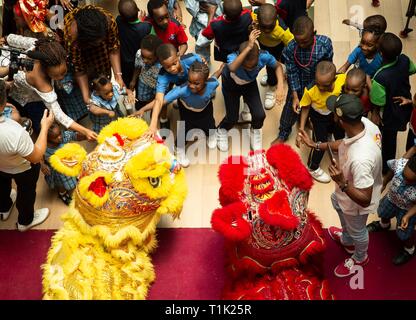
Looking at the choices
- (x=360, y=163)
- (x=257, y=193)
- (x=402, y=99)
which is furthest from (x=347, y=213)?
(x=402, y=99)

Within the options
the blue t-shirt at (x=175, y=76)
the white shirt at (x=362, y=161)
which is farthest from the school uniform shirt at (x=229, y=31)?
the white shirt at (x=362, y=161)

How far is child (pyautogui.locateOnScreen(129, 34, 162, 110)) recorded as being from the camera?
3740mm

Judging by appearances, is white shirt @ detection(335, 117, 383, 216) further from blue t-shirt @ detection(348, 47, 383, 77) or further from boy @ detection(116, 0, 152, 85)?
boy @ detection(116, 0, 152, 85)

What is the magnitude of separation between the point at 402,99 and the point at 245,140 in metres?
1.17

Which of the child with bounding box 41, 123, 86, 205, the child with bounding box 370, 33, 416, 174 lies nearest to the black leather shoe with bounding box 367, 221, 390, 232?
the child with bounding box 370, 33, 416, 174

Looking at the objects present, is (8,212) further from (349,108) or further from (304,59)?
(349,108)

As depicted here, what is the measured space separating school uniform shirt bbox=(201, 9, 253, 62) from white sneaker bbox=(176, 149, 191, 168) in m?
0.75

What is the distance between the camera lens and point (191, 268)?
3.60m

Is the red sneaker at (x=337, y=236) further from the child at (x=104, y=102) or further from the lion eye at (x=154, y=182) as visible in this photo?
the child at (x=104, y=102)

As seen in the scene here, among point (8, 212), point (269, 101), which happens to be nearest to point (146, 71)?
point (269, 101)

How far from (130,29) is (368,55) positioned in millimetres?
1580

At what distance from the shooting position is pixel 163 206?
3.26m

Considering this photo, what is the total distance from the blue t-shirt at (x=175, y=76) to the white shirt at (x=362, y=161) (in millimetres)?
1244
